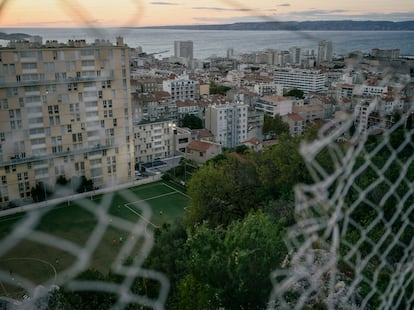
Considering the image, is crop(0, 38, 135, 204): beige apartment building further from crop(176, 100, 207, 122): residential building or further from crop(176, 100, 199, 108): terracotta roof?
crop(176, 100, 199, 108): terracotta roof

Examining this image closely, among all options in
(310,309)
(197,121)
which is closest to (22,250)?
(310,309)

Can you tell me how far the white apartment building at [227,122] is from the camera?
9.93m

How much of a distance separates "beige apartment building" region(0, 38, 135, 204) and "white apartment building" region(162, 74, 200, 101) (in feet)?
43.0

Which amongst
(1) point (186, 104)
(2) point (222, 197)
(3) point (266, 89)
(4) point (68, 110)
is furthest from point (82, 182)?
(3) point (266, 89)

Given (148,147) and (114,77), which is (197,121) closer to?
(148,147)

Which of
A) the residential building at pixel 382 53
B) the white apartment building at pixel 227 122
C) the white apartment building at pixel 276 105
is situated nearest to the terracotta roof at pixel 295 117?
the white apartment building at pixel 276 105

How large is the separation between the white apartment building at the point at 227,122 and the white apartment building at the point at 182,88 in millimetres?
4207

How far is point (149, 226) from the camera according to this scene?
5.76m

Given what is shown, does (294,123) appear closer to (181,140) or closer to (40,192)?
(181,140)

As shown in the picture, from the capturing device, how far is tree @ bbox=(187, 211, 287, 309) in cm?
196

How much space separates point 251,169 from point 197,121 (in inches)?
240

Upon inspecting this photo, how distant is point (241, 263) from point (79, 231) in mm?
4032

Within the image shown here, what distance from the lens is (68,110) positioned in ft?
2.77

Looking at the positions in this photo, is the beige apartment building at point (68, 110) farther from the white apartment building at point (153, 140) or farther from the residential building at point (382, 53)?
the white apartment building at point (153, 140)
